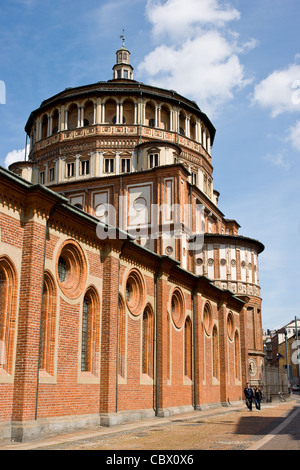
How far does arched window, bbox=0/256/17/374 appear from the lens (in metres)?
13.9

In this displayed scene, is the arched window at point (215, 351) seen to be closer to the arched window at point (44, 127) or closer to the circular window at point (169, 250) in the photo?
the circular window at point (169, 250)

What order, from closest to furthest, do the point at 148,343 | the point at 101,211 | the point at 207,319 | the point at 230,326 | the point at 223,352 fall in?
the point at 148,343, the point at 207,319, the point at 223,352, the point at 230,326, the point at 101,211

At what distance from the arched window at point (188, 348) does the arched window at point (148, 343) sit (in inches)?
179

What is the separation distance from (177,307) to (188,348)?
8.26 ft

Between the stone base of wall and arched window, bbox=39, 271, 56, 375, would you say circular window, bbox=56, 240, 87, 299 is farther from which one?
the stone base of wall

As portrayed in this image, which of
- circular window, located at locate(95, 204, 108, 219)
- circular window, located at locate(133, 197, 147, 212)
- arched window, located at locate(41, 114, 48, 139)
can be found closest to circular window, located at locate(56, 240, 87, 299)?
circular window, located at locate(133, 197, 147, 212)

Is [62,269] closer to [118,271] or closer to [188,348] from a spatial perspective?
[118,271]

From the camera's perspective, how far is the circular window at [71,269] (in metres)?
17.0

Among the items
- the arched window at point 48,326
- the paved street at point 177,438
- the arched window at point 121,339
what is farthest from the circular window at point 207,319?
the arched window at point 48,326

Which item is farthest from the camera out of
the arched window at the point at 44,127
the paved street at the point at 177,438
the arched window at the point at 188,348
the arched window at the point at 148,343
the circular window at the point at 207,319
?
the arched window at the point at 44,127

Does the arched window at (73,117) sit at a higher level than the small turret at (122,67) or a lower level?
lower

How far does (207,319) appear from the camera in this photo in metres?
30.4

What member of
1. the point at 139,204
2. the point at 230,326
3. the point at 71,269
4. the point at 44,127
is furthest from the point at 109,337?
the point at 44,127
